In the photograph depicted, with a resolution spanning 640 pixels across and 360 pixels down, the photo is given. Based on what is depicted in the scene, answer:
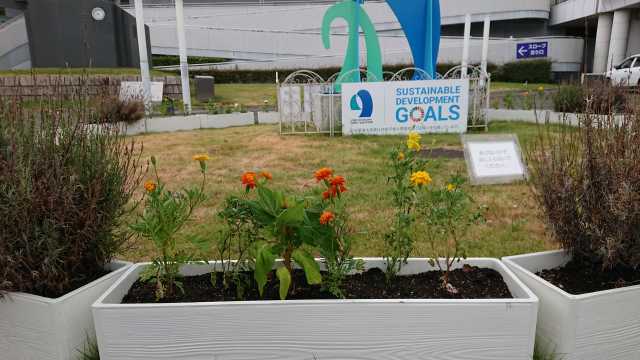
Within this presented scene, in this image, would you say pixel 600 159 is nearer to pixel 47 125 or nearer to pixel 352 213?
pixel 352 213

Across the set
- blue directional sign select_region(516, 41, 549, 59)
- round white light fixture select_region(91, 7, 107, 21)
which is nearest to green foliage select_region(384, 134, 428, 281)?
round white light fixture select_region(91, 7, 107, 21)

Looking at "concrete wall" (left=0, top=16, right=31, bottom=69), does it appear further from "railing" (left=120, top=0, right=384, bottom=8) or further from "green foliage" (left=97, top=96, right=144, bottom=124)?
"green foliage" (left=97, top=96, right=144, bottom=124)

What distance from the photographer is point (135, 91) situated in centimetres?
1159

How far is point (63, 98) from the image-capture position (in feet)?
8.13

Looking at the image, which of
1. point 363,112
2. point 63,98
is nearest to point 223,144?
point 363,112

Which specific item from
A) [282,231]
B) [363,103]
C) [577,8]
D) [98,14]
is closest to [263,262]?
[282,231]

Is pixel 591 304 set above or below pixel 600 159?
below

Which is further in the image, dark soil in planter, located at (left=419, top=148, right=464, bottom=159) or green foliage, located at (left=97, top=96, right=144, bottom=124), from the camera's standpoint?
green foliage, located at (left=97, top=96, right=144, bottom=124)

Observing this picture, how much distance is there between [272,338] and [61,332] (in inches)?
35.0

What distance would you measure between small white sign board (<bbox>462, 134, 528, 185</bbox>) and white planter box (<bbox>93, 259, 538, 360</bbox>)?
9.51 ft

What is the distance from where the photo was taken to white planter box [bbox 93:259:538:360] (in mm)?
1826

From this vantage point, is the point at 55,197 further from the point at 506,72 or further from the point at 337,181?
the point at 506,72

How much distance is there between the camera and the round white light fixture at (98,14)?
15.6 meters

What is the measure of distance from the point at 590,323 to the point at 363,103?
22.6 ft
